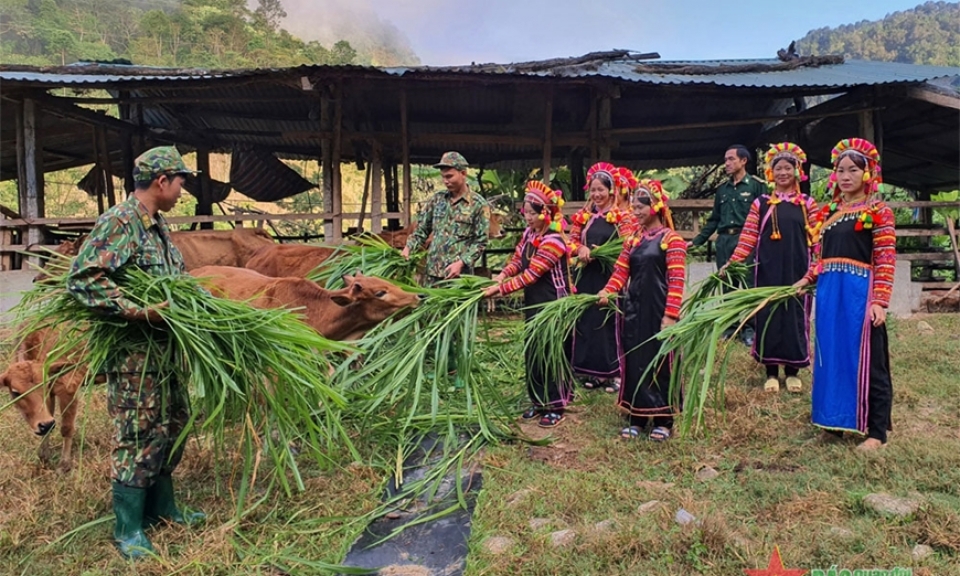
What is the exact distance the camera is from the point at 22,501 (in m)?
2.98

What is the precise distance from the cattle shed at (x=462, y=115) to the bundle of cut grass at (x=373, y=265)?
107 inches

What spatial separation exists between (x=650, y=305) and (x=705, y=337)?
568 mm

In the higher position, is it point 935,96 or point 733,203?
point 935,96

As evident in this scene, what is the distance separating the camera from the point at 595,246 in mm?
4473

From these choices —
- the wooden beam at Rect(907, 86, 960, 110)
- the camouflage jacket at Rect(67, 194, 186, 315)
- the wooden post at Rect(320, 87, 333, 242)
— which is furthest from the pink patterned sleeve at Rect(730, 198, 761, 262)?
the wooden post at Rect(320, 87, 333, 242)

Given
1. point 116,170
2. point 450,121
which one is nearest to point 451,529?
point 450,121

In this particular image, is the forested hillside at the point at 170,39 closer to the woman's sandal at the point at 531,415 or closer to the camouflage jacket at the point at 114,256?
the woman's sandal at the point at 531,415

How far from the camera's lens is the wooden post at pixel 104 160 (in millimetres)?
9188

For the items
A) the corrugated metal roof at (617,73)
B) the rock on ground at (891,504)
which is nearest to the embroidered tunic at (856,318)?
the rock on ground at (891,504)

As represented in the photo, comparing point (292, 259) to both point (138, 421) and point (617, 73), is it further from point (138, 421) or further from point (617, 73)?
point (617, 73)

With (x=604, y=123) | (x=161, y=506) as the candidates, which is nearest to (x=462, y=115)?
(x=604, y=123)

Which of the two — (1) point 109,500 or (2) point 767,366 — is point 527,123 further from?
(1) point 109,500

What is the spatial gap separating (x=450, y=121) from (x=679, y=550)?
308 inches

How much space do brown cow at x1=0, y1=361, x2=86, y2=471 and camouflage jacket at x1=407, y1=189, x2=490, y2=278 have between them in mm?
2356
